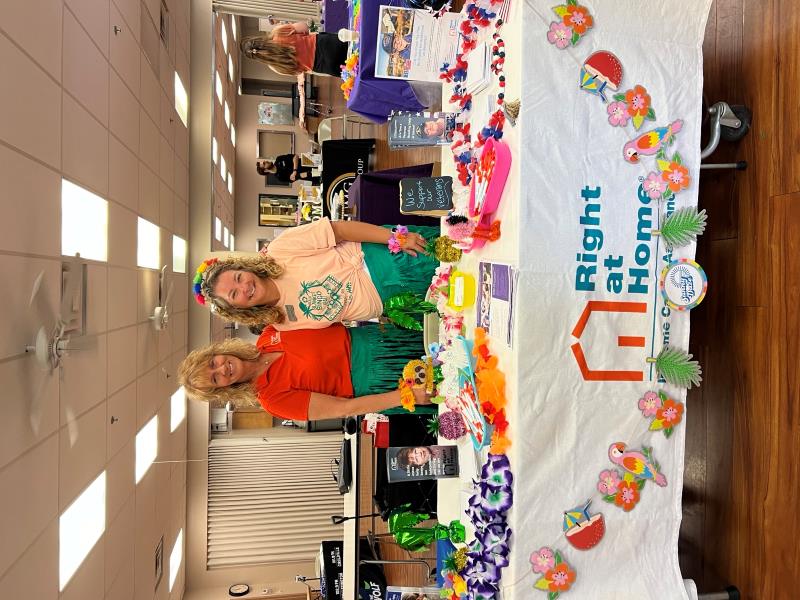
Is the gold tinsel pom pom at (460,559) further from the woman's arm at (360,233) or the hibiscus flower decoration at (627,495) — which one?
the woman's arm at (360,233)

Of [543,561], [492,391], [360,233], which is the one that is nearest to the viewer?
[543,561]

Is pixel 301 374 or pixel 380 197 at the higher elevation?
pixel 380 197

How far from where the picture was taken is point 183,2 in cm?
514

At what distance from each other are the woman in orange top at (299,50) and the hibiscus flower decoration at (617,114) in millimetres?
2921

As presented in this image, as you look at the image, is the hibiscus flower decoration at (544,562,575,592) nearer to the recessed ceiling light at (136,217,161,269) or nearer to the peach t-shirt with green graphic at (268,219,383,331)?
the peach t-shirt with green graphic at (268,219,383,331)

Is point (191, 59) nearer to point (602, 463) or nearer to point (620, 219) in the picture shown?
point (620, 219)

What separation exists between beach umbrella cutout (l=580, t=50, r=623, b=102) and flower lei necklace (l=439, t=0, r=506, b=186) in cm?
27

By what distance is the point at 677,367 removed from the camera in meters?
1.63

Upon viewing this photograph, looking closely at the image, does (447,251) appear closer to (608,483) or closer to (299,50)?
(608,483)

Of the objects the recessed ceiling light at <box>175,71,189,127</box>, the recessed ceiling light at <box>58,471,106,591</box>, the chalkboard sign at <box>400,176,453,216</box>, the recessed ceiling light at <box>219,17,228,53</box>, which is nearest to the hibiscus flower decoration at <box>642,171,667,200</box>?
the chalkboard sign at <box>400,176,453,216</box>

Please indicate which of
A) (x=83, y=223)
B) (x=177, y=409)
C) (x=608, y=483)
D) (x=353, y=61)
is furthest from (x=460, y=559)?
(x=177, y=409)

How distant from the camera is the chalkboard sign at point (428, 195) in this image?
2.13m

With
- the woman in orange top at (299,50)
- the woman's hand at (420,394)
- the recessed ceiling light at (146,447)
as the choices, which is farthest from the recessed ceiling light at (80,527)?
the woman in orange top at (299,50)

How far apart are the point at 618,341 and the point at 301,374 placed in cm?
148
